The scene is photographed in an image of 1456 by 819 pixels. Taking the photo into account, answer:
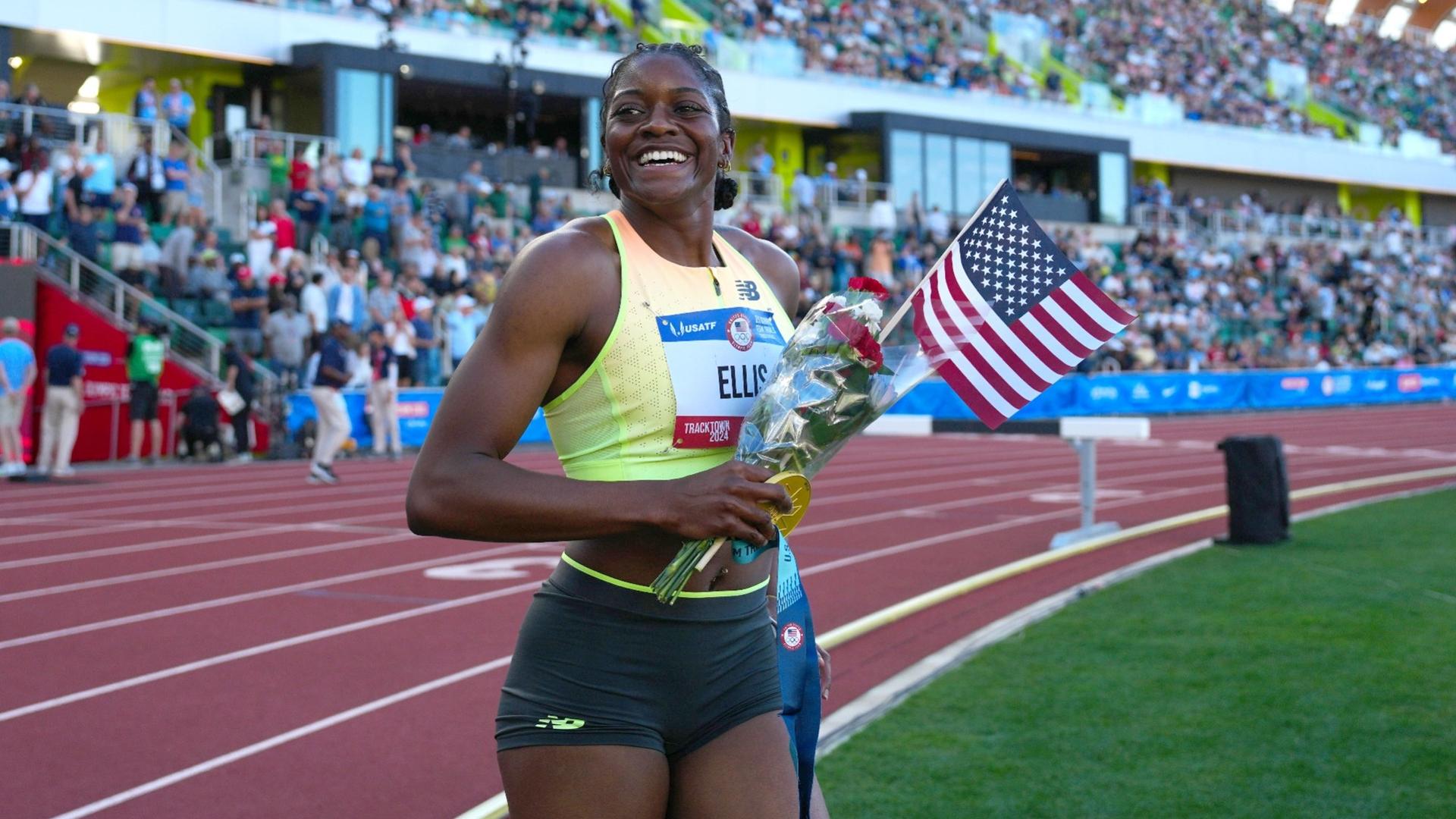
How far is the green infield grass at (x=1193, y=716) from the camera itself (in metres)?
4.84

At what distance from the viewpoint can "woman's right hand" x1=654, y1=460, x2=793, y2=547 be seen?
2.30m

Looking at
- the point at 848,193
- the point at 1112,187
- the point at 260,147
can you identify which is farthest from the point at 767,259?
the point at 1112,187

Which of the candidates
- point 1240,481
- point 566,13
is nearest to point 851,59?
point 566,13

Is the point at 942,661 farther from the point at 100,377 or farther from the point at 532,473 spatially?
the point at 100,377

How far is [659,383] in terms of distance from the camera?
98.4 inches

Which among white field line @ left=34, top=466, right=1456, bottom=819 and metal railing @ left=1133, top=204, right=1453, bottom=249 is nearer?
Answer: white field line @ left=34, top=466, right=1456, bottom=819

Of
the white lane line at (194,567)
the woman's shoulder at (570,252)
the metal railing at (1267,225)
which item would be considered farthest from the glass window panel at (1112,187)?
the woman's shoulder at (570,252)

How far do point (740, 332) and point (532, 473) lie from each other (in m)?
0.50

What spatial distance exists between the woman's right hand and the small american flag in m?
0.72

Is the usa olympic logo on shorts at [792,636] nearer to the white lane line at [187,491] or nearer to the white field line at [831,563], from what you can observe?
the white field line at [831,563]

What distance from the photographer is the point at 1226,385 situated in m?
29.6

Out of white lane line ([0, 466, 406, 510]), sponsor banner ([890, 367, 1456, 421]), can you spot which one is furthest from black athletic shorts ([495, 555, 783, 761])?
sponsor banner ([890, 367, 1456, 421])

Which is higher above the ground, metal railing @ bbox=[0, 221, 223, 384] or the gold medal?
metal railing @ bbox=[0, 221, 223, 384]

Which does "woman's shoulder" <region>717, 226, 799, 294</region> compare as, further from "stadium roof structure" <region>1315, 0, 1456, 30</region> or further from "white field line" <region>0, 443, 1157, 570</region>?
→ "stadium roof structure" <region>1315, 0, 1456, 30</region>
